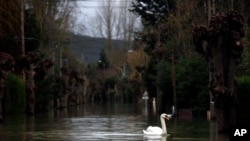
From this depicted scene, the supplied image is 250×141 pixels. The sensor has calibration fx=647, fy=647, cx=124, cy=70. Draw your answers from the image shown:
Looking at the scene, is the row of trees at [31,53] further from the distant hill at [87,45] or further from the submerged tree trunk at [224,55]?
the submerged tree trunk at [224,55]

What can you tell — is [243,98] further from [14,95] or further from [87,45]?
[87,45]

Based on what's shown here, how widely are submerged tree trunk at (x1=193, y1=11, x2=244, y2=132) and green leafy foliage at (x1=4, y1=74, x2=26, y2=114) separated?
28.0 metres

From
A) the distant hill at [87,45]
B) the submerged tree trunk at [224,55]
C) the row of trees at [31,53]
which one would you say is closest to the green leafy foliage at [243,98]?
the submerged tree trunk at [224,55]

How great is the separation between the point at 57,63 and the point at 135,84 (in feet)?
40.0

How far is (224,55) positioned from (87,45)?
281ft

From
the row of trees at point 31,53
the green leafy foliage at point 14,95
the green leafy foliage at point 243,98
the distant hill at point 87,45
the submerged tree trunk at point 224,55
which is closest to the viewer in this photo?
the submerged tree trunk at point 224,55

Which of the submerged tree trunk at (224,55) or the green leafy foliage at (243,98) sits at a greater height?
the submerged tree trunk at (224,55)

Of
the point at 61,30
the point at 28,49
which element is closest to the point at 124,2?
the point at 61,30

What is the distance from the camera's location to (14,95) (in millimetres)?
52500

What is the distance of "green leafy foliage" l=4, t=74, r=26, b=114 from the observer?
51.5 metres

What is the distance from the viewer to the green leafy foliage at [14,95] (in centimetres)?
5147

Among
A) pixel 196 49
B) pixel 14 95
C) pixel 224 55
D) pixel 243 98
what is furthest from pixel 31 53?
pixel 224 55

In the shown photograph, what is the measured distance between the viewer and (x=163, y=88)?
55.3 metres

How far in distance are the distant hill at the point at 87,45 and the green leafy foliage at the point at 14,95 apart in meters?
29.4
